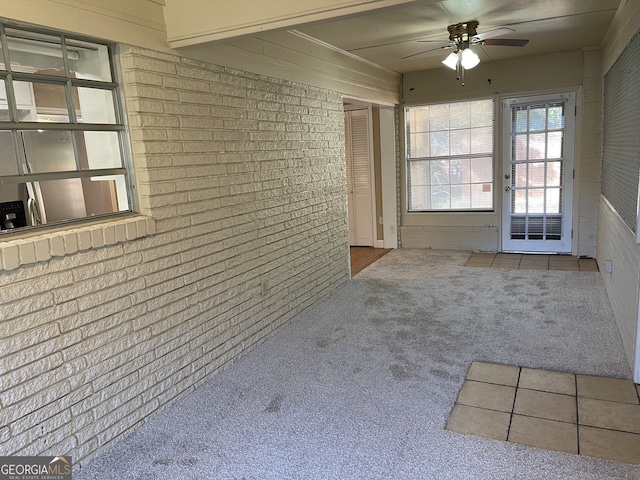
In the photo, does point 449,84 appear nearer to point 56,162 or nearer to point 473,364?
point 473,364

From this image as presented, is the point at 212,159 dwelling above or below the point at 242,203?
above

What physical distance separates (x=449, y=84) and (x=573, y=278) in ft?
9.39

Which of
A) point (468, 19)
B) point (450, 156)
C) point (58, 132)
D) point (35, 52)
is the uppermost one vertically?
point (468, 19)

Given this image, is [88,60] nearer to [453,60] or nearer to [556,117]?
[453,60]

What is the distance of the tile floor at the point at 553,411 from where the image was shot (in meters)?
2.20

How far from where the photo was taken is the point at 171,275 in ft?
8.88

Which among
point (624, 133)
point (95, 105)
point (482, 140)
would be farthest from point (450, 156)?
point (95, 105)

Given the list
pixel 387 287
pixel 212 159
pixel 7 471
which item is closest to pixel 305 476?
pixel 7 471

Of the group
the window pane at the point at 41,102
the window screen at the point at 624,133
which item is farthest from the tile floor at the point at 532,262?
the window pane at the point at 41,102

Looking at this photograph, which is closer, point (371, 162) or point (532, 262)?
point (532, 262)

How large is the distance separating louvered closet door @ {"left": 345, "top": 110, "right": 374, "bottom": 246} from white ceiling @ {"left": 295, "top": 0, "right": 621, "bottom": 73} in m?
1.55

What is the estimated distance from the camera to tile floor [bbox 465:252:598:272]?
17.3ft

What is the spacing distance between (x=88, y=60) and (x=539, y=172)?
17.0 feet

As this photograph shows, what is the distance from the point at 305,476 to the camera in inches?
81.2
